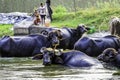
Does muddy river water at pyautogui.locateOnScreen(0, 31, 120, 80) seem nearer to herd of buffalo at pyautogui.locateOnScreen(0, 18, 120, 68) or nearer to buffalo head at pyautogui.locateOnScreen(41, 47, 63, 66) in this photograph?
buffalo head at pyautogui.locateOnScreen(41, 47, 63, 66)

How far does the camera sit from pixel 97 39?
1898 centimetres

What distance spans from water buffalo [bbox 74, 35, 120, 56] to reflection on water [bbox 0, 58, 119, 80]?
108 inches

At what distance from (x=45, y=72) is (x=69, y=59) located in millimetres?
1824

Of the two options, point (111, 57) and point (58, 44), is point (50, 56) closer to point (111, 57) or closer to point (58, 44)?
point (111, 57)

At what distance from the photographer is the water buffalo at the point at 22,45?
19188 millimetres

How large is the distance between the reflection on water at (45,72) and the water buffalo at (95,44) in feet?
8.99

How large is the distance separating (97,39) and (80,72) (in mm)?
5106

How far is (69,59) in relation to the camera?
15797 mm

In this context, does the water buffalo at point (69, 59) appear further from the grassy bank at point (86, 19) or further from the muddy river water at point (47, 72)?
the grassy bank at point (86, 19)

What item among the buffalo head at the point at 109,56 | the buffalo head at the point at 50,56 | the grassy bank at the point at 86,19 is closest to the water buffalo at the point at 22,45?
the buffalo head at the point at 50,56

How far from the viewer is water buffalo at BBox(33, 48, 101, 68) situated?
15.2 meters

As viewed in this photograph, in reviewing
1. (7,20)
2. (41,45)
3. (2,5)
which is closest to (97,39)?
(41,45)

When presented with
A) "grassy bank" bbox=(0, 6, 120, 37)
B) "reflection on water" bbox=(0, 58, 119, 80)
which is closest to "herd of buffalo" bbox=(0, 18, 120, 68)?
"reflection on water" bbox=(0, 58, 119, 80)

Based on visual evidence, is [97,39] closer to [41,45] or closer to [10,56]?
[41,45]
